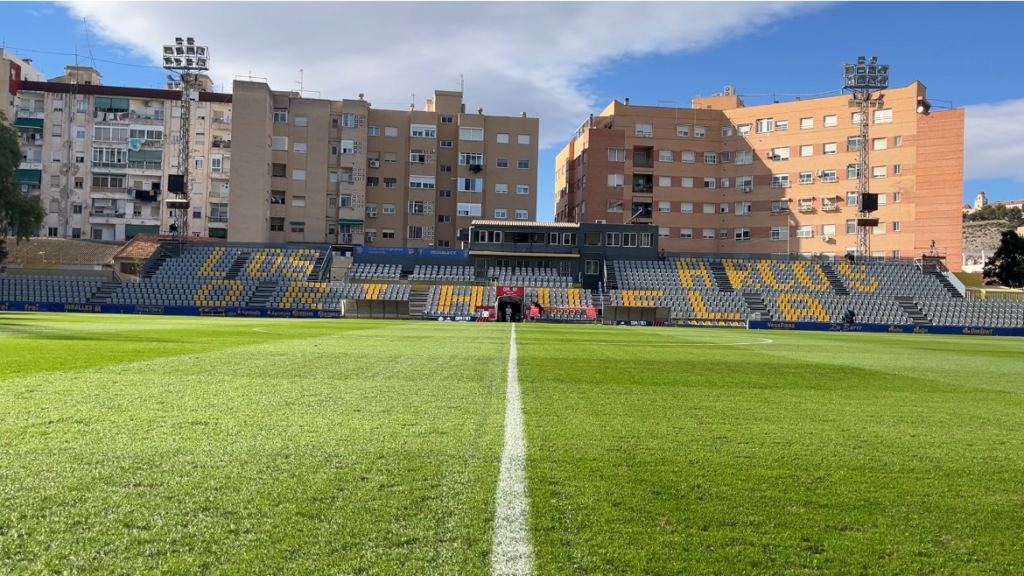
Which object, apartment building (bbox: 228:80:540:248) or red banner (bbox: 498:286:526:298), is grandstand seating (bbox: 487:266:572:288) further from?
apartment building (bbox: 228:80:540:248)

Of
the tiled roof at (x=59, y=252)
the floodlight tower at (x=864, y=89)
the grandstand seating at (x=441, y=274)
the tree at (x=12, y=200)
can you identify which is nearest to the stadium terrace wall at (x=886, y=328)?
the floodlight tower at (x=864, y=89)

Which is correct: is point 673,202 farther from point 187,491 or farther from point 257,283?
point 187,491

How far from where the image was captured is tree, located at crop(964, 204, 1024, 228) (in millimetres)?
167575

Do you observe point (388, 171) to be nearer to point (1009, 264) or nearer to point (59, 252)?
point (59, 252)

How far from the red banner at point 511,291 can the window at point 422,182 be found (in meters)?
27.1

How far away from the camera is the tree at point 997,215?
16757 centimetres

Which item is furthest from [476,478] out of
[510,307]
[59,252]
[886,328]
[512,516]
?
[59,252]

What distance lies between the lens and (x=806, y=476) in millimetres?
5758

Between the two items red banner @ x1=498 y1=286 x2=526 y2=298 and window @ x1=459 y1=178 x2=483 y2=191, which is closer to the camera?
red banner @ x1=498 y1=286 x2=526 y2=298

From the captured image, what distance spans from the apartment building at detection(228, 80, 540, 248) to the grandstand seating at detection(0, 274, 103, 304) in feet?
67.3

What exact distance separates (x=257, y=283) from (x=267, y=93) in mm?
25653

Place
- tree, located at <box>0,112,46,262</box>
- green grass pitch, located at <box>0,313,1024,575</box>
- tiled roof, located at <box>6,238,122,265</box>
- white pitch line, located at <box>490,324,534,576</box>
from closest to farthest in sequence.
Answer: white pitch line, located at <box>490,324,534,576</box>, green grass pitch, located at <box>0,313,1024,575</box>, tree, located at <box>0,112,46,262</box>, tiled roof, located at <box>6,238,122,265</box>

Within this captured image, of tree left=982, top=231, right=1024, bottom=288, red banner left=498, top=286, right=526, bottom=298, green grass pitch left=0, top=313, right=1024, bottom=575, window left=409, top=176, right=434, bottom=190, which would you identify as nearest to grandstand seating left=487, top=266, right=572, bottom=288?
red banner left=498, top=286, right=526, bottom=298

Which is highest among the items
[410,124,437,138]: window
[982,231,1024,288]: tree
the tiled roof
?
[410,124,437,138]: window
